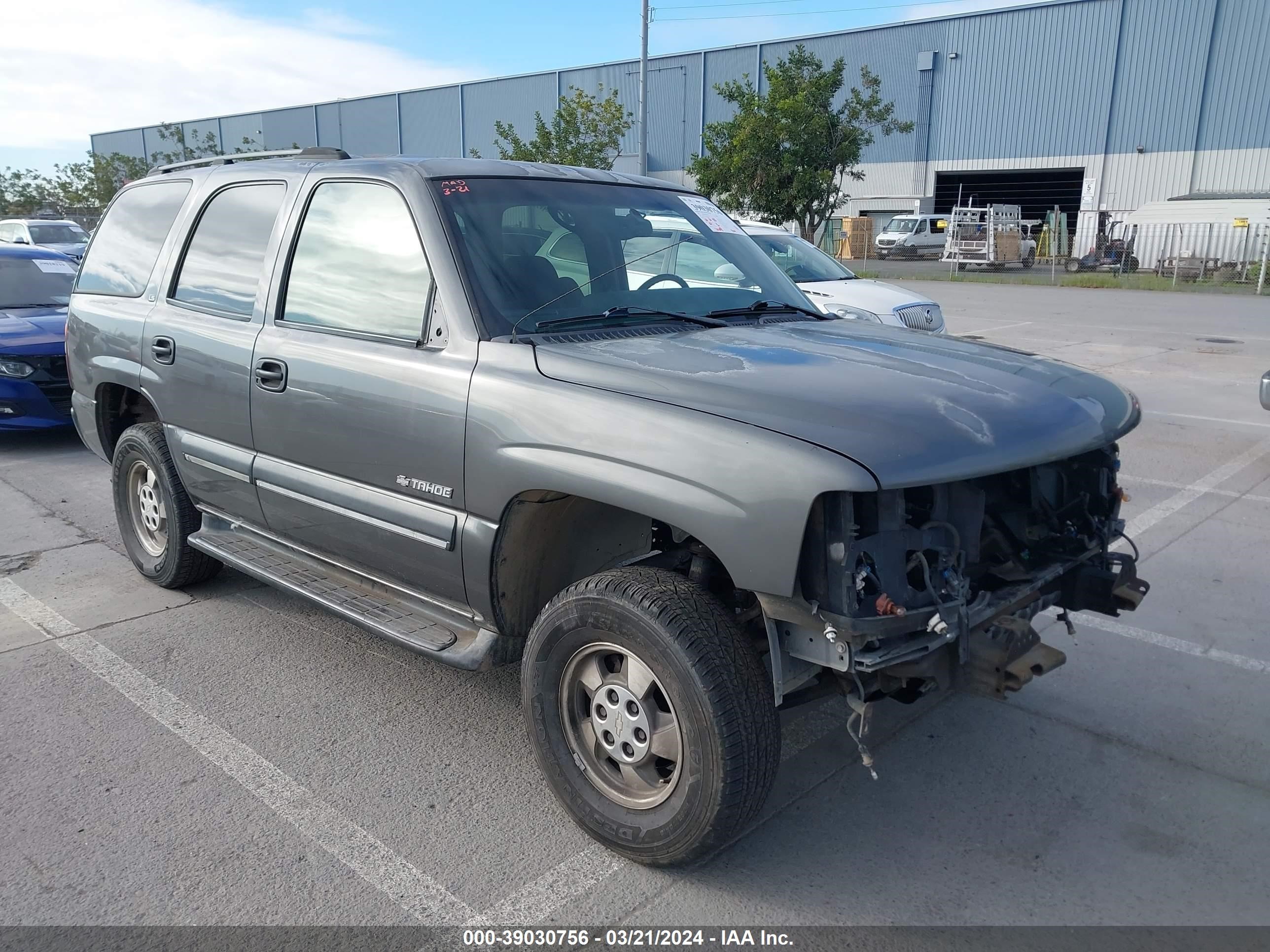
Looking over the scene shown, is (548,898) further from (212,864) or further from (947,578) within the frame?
(947,578)

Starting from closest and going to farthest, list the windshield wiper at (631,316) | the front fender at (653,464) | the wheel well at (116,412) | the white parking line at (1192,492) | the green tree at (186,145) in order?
the front fender at (653,464) → the windshield wiper at (631,316) → the wheel well at (116,412) → the white parking line at (1192,492) → the green tree at (186,145)

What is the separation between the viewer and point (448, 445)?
321 cm

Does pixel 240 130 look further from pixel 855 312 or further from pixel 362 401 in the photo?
pixel 362 401

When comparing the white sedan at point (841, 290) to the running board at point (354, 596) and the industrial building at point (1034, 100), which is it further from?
the industrial building at point (1034, 100)

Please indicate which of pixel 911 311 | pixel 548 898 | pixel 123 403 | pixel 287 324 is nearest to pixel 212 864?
pixel 548 898

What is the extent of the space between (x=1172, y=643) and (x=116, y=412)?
5336 mm

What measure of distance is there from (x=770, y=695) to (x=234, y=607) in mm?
3218

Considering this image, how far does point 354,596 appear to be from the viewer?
376cm

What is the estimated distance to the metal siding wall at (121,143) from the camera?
233ft

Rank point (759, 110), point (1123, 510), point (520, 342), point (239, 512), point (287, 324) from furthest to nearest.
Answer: point (759, 110) < point (1123, 510) < point (239, 512) < point (287, 324) < point (520, 342)

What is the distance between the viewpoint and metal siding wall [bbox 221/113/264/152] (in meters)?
62.7

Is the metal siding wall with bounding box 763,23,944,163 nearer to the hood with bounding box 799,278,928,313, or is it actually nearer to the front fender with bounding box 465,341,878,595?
the hood with bounding box 799,278,928,313

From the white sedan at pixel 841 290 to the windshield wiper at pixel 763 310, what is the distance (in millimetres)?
5994

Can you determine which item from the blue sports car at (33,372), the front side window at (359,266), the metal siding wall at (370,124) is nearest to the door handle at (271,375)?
the front side window at (359,266)
